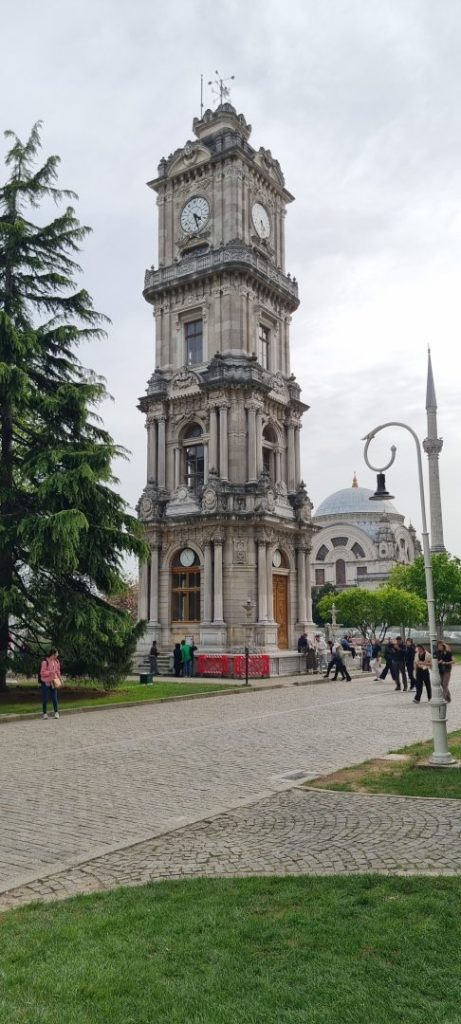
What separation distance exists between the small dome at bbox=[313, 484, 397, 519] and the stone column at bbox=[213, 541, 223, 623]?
2801 inches

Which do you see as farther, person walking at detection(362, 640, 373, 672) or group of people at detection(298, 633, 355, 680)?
person walking at detection(362, 640, 373, 672)

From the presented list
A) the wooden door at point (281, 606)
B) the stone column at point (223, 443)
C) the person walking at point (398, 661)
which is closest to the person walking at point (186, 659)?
the wooden door at point (281, 606)

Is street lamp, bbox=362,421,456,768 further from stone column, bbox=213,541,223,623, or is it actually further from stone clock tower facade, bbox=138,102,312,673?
stone column, bbox=213,541,223,623

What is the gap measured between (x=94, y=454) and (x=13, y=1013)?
19237mm

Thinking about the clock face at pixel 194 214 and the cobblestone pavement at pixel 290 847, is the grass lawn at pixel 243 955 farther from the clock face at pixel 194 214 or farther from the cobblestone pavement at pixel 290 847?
the clock face at pixel 194 214

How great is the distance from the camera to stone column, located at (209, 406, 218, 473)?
129ft

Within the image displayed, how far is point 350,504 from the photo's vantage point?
359 ft

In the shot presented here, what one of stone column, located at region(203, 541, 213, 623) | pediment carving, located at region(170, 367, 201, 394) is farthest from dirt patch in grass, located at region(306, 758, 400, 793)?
pediment carving, located at region(170, 367, 201, 394)

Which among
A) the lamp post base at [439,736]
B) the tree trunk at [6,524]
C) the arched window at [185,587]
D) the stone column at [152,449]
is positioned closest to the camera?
the lamp post base at [439,736]

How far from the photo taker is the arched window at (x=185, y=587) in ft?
130

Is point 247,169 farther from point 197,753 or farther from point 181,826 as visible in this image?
point 181,826

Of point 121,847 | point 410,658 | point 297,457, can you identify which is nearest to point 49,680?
point 121,847

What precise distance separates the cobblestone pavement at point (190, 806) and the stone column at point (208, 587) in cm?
1989

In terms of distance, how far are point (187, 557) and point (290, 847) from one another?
108ft
